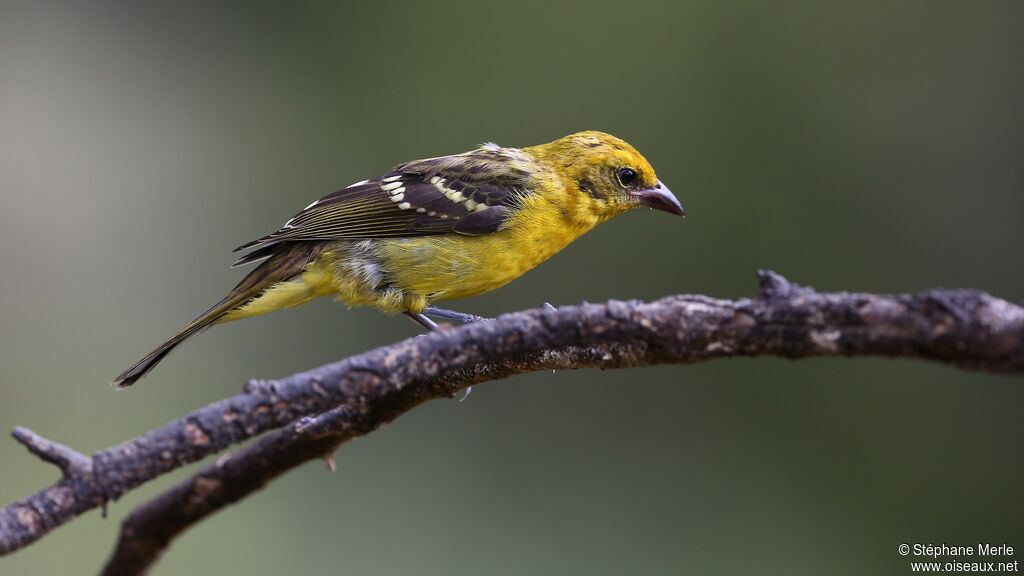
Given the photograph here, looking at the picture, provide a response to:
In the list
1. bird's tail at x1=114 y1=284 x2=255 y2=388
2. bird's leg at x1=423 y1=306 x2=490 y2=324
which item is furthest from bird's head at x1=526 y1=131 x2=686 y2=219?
bird's tail at x1=114 y1=284 x2=255 y2=388

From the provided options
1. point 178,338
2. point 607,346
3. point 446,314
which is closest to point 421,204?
point 446,314

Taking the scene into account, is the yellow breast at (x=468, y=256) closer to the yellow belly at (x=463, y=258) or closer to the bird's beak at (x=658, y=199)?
the yellow belly at (x=463, y=258)

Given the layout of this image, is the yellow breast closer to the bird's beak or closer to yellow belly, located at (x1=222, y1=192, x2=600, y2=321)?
yellow belly, located at (x1=222, y1=192, x2=600, y2=321)

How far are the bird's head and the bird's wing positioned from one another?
261 millimetres

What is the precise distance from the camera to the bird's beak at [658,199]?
4.68 m

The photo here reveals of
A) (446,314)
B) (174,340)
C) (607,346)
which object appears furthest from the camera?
(446,314)

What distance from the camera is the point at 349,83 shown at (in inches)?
276

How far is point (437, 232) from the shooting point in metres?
4.47

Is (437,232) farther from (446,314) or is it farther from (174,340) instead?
(174,340)

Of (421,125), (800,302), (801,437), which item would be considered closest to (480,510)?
(801,437)

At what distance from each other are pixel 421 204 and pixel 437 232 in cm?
21

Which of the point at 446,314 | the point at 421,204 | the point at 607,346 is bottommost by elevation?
the point at 446,314

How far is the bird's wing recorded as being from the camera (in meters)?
4.45

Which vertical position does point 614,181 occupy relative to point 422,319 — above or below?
above
